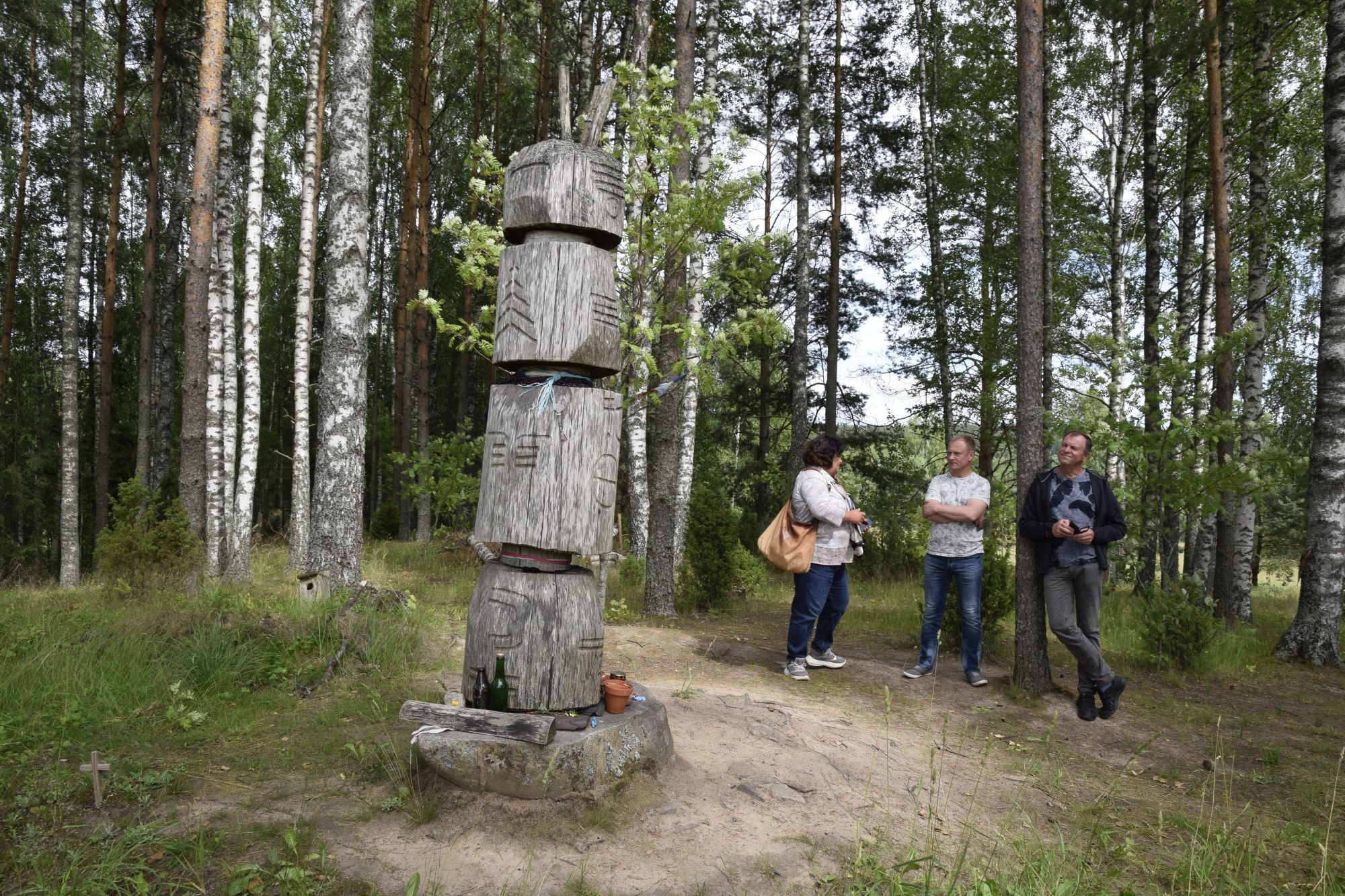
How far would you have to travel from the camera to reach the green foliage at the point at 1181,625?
698cm

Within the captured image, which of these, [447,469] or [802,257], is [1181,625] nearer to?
[802,257]

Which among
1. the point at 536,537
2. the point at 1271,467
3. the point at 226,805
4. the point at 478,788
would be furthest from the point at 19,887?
the point at 1271,467

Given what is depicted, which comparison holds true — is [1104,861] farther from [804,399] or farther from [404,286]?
[404,286]

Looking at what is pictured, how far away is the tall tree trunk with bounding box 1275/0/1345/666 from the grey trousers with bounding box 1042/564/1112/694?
3.74 metres

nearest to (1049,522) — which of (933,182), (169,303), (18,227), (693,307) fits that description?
(693,307)

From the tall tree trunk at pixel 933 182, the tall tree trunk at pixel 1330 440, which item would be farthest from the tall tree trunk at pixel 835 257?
the tall tree trunk at pixel 1330 440

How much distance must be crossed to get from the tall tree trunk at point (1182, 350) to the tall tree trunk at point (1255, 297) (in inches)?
26.9

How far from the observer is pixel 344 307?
7547 millimetres

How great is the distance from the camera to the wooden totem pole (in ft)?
12.1

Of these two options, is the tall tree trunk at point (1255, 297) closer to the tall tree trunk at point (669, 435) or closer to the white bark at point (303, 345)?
the tall tree trunk at point (669, 435)

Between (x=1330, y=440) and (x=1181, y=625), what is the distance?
2626 mm

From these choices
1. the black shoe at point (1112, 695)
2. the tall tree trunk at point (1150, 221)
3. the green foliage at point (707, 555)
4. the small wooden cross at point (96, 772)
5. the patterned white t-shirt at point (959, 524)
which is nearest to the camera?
the small wooden cross at point (96, 772)

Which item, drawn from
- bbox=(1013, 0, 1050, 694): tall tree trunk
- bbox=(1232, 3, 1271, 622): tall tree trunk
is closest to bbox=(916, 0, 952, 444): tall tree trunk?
bbox=(1232, 3, 1271, 622): tall tree trunk

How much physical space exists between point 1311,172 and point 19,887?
64.2 ft
